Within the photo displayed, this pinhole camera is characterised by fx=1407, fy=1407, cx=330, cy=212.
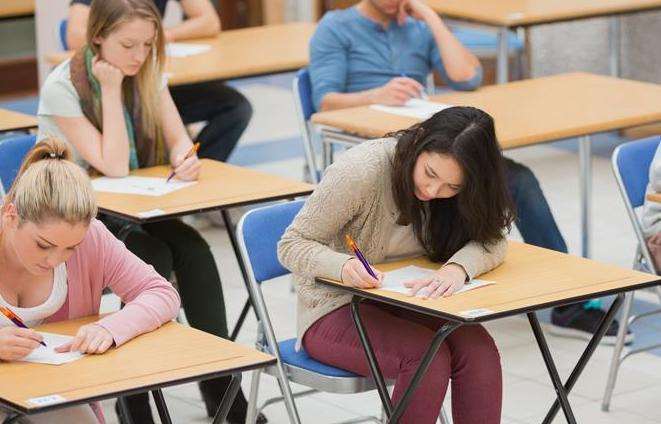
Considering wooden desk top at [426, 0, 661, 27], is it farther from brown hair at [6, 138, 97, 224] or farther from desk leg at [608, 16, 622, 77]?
brown hair at [6, 138, 97, 224]

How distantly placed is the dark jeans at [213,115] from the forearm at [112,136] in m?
1.79

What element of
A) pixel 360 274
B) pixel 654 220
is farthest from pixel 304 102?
pixel 360 274

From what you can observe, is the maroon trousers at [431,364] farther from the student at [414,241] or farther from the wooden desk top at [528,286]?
the wooden desk top at [528,286]

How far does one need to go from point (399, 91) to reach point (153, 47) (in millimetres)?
1054

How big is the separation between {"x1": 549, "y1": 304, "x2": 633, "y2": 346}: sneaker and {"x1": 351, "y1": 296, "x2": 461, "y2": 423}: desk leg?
5.39 feet

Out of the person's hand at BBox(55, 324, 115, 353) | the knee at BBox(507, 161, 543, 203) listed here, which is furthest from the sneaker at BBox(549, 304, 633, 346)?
the person's hand at BBox(55, 324, 115, 353)

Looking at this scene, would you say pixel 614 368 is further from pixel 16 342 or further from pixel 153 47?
pixel 16 342

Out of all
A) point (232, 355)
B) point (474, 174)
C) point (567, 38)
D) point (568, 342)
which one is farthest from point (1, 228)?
point (567, 38)

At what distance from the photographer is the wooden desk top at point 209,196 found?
3.87 m

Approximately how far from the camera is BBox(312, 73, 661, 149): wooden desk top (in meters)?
4.64

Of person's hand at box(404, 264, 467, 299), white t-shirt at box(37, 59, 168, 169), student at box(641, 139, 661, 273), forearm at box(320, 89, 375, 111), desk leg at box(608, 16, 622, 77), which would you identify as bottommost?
desk leg at box(608, 16, 622, 77)

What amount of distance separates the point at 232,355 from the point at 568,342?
2185mm

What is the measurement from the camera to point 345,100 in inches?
203

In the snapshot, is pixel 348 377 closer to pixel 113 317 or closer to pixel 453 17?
pixel 113 317
